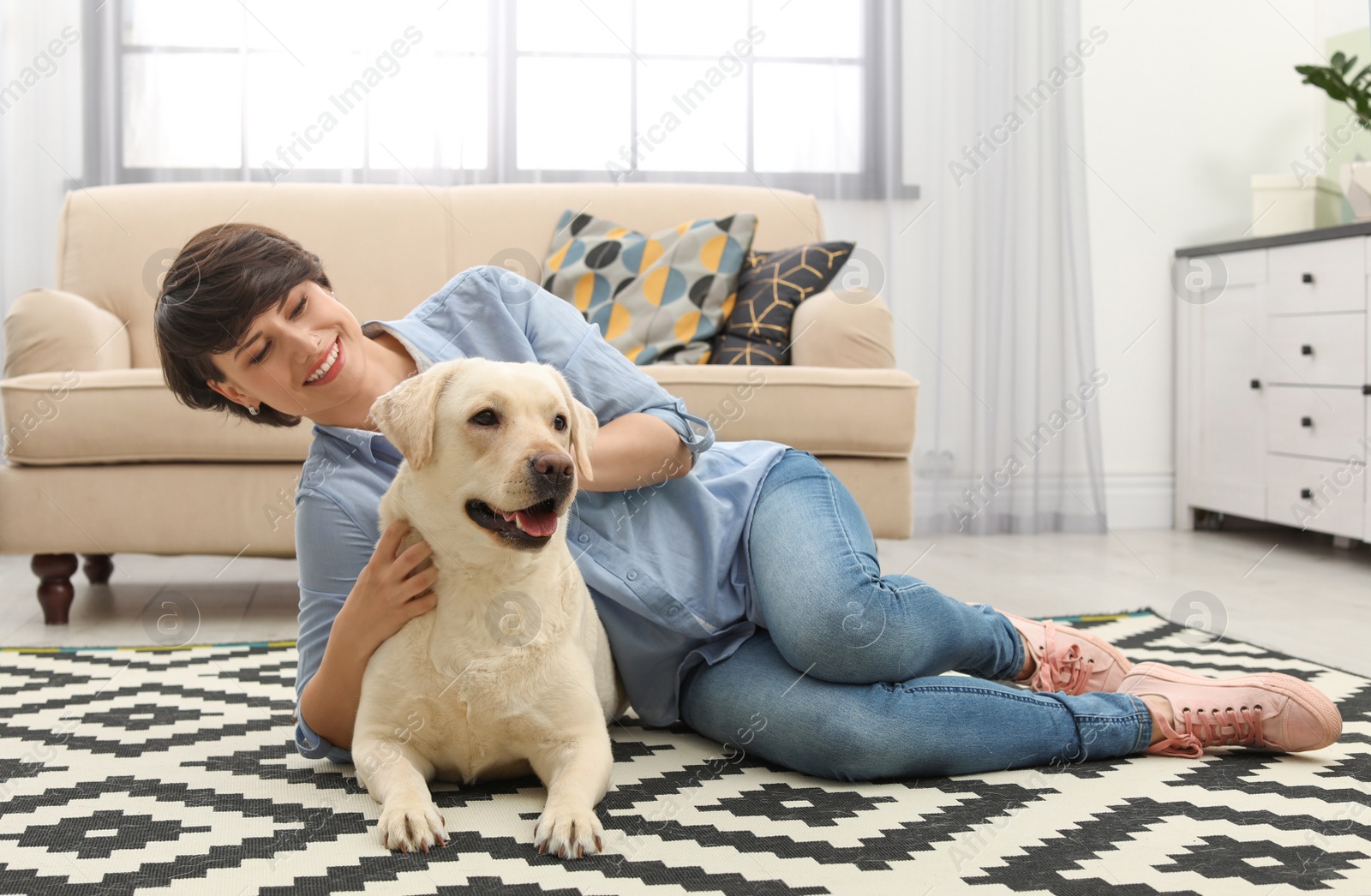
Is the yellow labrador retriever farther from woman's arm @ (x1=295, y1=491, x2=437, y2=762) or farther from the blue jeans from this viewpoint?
the blue jeans

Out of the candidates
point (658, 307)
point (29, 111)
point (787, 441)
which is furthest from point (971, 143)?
point (29, 111)

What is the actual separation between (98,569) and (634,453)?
2231mm

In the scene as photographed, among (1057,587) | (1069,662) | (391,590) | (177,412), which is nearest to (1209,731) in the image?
(1069,662)

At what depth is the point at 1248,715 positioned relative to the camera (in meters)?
1.51

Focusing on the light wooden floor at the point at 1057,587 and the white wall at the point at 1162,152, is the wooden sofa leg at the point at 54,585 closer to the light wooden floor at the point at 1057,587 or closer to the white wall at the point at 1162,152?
the light wooden floor at the point at 1057,587

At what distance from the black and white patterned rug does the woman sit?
0.06 metres

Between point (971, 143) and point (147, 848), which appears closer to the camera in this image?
point (147, 848)

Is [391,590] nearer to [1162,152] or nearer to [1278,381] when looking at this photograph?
[1278,381]

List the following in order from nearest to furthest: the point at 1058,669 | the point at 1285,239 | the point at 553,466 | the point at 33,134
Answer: the point at 553,466, the point at 1058,669, the point at 1285,239, the point at 33,134

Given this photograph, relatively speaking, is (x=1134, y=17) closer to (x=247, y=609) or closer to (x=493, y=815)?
(x=247, y=609)

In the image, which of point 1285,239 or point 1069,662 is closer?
point 1069,662

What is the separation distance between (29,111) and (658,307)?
7.53 feet

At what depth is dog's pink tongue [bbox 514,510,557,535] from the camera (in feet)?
3.94

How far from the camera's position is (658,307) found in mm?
2980
